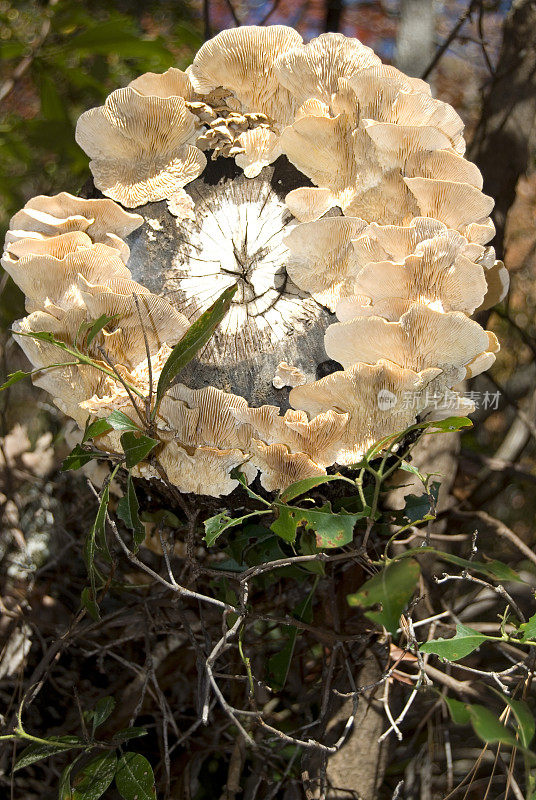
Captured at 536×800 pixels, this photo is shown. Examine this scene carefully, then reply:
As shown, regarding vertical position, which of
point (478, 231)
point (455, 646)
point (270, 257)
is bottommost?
point (455, 646)

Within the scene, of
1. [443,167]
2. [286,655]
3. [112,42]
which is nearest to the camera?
[443,167]

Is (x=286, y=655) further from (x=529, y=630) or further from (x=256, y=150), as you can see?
(x=256, y=150)

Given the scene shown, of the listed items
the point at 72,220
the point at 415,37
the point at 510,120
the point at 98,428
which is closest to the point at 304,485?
the point at 98,428

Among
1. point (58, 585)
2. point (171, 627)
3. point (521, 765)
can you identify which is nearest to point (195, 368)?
point (171, 627)

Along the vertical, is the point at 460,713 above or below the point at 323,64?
below

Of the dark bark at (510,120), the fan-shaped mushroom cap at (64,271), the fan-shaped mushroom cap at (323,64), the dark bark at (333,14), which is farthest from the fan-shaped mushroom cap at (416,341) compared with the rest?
the dark bark at (333,14)

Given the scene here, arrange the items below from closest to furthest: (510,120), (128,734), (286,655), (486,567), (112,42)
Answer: (486,567) < (128,734) < (286,655) < (112,42) < (510,120)

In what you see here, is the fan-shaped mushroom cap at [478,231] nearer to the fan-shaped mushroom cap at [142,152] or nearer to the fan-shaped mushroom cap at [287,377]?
the fan-shaped mushroom cap at [287,377]
